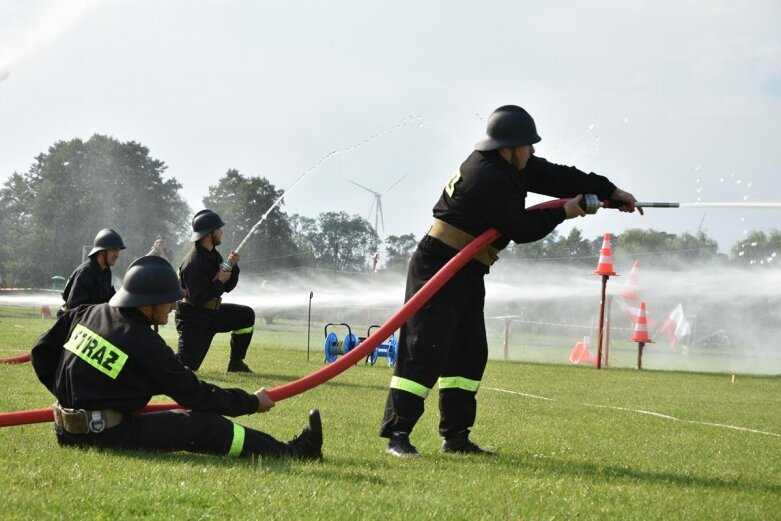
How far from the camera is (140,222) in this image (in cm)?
6612

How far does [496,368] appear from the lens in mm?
17344

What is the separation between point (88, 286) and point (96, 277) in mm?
146

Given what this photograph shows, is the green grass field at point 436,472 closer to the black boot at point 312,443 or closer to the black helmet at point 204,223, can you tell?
the black boot at point 312,443

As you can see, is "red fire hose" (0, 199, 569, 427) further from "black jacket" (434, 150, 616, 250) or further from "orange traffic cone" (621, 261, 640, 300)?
"orange traffic cone" (621, 261, 640, 300)

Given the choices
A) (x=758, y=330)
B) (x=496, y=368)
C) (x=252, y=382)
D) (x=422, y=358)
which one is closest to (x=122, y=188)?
(x=758, y=330)

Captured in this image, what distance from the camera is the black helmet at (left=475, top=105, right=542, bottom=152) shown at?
6277 millimetres

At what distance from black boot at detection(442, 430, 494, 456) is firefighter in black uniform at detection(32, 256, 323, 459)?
45.1 inches

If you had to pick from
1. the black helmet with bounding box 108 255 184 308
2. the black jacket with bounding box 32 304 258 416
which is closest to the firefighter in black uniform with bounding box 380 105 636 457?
the black jacket with bounding box 32 304 258 416

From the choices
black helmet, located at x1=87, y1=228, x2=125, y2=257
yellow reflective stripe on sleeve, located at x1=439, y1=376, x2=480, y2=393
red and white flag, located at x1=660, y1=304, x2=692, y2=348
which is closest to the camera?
yellow reflective stripe on sleeve, located at x1=439, y1=376, x2=480, y2=393

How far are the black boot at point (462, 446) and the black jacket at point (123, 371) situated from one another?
153cm

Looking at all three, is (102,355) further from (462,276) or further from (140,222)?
(140,222)

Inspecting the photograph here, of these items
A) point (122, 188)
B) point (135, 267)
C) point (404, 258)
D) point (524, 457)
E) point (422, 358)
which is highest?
point (122, 188)

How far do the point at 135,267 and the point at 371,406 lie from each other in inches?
166

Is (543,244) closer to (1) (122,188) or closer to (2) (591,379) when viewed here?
(1) (122,188)
